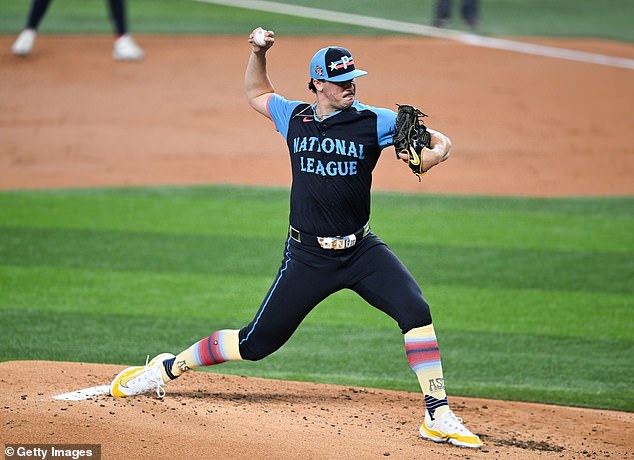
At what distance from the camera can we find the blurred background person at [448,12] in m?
20.8

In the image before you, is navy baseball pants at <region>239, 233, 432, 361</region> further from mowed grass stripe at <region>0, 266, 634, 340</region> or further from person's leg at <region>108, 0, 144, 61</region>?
person's leg at <region>108, 0, 144, 61</region>

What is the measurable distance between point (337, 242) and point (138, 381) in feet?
4.67

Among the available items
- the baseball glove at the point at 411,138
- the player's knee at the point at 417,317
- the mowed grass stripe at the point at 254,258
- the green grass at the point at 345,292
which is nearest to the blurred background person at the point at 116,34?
the green grass at the point at 345,292

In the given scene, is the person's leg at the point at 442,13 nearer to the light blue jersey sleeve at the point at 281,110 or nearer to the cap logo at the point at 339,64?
the light blue jersey sleeve at the point at 281,110

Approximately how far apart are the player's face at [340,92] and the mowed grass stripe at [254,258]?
3.74m

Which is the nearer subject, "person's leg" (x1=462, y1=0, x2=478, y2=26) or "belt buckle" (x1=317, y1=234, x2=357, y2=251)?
"belt buckle" (x1=317, y1=234, x2=357, y2=251)

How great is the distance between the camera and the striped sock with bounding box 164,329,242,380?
617cm

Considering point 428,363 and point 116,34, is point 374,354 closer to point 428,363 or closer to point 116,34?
point 428,363

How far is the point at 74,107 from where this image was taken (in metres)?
16.0

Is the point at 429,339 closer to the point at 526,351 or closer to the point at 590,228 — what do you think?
the point at 526,351

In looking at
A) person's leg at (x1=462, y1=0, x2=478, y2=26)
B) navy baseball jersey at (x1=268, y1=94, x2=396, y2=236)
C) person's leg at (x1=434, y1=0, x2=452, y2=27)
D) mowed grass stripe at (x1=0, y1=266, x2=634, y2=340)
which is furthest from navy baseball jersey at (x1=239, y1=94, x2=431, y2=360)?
person's leg at (x1=462, y1=0, x2=478, y2=26)

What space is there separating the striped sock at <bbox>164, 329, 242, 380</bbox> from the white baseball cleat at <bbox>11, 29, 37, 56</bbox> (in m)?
12.2

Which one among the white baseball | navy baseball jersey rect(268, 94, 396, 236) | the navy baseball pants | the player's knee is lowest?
the player's knee

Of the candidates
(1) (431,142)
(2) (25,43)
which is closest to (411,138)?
(1) (431,142)
